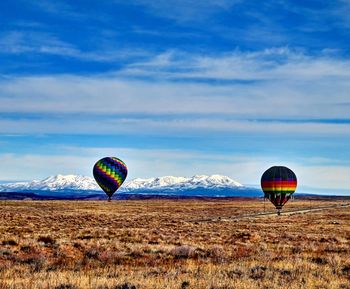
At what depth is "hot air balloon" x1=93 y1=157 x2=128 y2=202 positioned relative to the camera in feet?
409

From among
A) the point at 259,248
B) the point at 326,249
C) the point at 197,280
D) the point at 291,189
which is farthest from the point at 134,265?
the point at 291,189

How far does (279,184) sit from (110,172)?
51889 mm

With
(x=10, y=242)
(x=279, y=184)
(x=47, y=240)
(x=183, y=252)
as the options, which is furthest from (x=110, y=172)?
(x=183, y=252)

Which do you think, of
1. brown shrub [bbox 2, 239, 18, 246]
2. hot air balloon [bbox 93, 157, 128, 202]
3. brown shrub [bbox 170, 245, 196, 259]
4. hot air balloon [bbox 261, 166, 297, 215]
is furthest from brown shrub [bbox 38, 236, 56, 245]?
hot air balloon [bbox 93, 157, 128, 202]

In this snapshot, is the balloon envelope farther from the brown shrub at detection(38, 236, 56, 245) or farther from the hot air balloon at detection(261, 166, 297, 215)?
the brown shrub at detection(38, 236, 56, 245)

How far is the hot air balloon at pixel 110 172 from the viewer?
12456cm

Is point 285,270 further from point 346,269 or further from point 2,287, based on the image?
point 2,287

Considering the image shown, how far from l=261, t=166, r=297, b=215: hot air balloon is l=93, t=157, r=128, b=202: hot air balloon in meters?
48.5

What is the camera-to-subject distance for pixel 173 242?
2989cm

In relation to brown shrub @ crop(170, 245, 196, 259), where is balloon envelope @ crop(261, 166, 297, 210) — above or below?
above

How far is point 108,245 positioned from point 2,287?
12.7 m

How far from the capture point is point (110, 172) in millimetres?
124188

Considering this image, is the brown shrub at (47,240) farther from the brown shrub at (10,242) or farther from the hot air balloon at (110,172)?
the hot air balloon at (110,172)

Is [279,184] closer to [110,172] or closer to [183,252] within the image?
[110,172]
